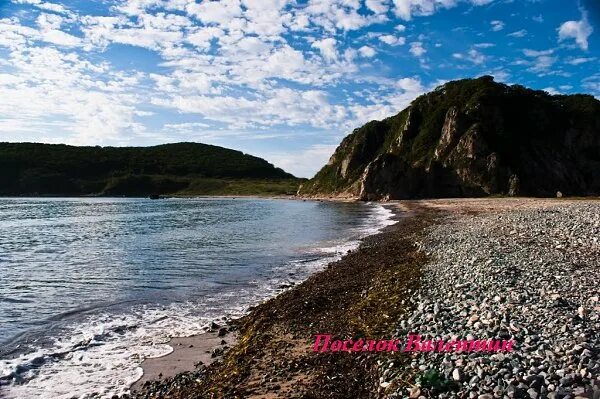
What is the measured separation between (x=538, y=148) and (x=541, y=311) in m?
128

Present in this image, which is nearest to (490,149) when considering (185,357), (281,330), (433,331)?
(281,330)

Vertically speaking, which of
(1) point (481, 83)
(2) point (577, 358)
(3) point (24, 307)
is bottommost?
(3) point (24, 307)

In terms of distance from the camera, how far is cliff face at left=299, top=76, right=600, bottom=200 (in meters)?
112

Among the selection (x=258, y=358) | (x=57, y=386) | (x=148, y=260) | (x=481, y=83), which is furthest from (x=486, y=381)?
(x=481, y=83)

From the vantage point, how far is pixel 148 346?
524 inches

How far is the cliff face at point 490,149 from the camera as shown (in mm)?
111812

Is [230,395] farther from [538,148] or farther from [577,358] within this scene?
[538,148]

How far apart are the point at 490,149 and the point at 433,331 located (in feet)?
379

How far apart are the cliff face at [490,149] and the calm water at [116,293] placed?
256 feet

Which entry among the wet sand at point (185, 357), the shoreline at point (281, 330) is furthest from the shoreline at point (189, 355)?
the shoreline at point (281, 330)

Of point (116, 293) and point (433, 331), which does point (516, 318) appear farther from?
point (116, 293)

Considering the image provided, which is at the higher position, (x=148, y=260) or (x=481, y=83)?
(x=481, y=83)

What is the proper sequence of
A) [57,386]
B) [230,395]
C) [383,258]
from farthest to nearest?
1. [383,258]
2. [57,386]
3. [230,395]

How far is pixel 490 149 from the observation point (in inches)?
4513
